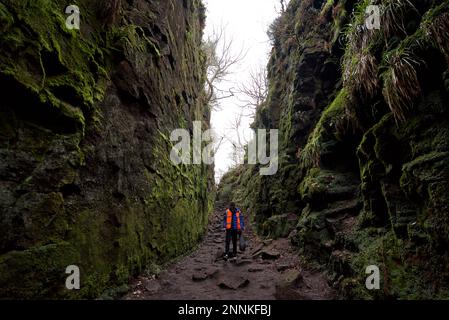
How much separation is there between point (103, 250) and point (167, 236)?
284 centimetres

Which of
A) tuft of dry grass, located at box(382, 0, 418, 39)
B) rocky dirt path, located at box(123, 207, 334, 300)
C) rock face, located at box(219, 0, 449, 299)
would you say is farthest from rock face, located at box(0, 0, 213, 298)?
tuft of dry grass, located at box(382, 0, 418, 39)

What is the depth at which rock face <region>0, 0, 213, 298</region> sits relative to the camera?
116 inches

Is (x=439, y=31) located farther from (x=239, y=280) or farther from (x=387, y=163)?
(x=239, y=280)

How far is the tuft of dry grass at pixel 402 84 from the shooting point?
407 cm

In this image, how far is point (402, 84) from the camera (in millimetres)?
4129

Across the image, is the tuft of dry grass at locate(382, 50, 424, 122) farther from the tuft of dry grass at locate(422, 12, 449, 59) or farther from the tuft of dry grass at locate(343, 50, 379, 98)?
the tuft of dry grass at locate(343, 50, 379, 98)

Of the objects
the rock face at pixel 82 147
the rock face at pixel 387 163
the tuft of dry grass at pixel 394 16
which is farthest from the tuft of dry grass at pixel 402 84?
the rock face at pixel 82 147

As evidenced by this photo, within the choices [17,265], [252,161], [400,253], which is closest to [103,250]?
[17,265]

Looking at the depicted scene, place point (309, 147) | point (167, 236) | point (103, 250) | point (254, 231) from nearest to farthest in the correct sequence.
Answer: point (103, 250)
point (167, 236)
point (309, 147)
point (254, 231)

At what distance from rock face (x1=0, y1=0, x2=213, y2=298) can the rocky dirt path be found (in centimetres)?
57

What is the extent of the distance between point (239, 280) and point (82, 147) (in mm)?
4302

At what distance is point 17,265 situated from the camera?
9.23 ft

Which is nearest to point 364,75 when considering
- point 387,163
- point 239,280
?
point 387,163
